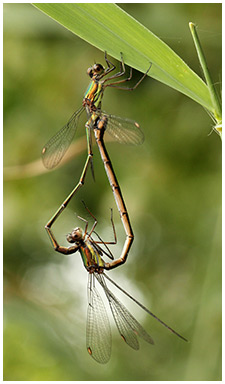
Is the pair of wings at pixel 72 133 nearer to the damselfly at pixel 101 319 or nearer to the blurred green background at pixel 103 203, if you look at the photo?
the damselfly at pixel 101 319

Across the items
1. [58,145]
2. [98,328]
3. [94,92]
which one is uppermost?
[94,92]

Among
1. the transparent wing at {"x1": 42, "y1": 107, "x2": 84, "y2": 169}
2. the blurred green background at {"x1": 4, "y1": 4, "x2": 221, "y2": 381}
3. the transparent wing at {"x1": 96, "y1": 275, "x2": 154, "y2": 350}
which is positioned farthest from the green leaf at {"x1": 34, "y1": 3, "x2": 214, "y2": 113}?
the blurred green background at {"x1": 4, "y1": 4, "x2": 221, "y2": 381}

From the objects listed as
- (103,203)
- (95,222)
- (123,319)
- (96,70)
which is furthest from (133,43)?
(103,203)

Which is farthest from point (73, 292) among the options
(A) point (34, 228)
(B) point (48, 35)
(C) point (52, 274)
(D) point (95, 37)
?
(D) point (95, 37)

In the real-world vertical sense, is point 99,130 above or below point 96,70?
below

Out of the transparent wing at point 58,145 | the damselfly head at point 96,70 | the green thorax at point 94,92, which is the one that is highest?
the damselfly head at point 96,70

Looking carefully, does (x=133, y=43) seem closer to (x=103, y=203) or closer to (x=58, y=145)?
(x=58, y=145)

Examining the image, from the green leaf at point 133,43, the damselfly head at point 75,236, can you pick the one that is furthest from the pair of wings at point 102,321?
the green leaf at point 133,43
